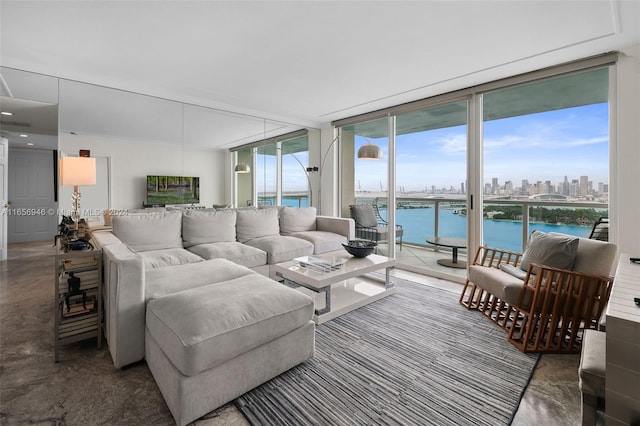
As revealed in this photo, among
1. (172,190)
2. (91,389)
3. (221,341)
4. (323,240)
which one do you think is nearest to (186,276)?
(91,389)

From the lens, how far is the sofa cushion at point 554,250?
7.62 ft

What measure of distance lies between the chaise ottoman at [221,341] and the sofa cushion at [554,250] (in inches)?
79.9

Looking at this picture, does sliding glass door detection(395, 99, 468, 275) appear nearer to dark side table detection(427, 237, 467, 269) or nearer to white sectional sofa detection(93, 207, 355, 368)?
dark side table detection(427, 237, 467, 269)

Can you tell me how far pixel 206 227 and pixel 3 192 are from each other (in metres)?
3.52

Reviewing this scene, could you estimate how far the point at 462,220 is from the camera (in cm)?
406

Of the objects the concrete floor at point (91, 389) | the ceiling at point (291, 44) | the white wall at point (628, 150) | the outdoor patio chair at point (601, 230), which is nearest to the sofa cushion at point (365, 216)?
the ceiling at point (291, 44)

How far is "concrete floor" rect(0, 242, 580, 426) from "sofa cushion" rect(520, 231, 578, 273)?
2.32 feet

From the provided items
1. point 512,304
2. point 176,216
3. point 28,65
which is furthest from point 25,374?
point 512,304

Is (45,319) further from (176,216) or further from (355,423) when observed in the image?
(355,423)

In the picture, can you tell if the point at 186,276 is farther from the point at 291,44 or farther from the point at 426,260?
the point at 426,260

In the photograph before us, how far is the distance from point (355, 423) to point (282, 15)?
2.68 metres

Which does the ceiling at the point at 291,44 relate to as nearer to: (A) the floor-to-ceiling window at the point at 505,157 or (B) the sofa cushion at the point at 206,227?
(A) the floor-to-ceiling window at the point at 505,157

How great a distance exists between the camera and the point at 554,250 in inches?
94.1

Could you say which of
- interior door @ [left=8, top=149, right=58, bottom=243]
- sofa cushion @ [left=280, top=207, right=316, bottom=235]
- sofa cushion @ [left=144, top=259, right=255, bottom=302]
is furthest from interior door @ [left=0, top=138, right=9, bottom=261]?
sofa cushion @ [left=280, top=207, right=316, bottom=235]
